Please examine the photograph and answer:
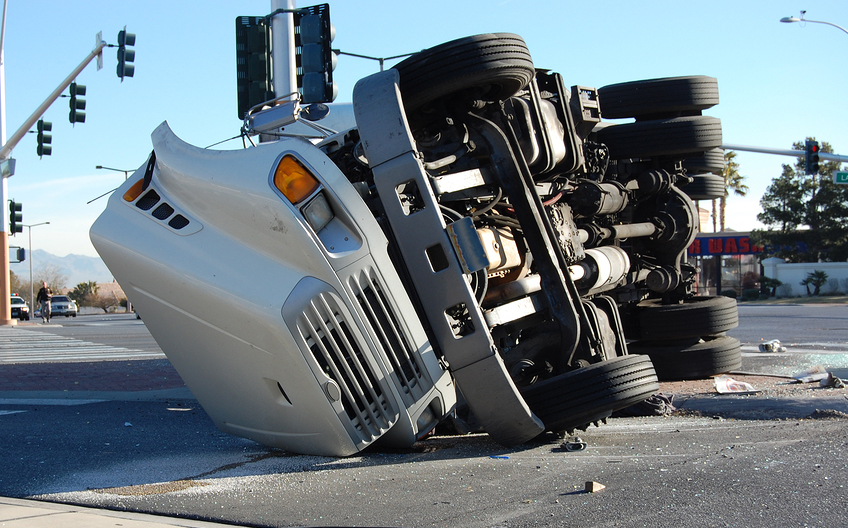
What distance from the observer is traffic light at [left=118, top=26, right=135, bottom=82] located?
15.5m

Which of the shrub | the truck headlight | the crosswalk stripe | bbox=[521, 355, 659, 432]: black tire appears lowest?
the shrub

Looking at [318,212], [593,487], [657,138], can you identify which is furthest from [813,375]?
[318,212]

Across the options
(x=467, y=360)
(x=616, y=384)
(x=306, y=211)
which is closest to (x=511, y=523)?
(x=467, y=360)

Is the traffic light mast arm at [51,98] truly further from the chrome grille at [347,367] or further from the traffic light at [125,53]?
the chrome grille at [347,367]

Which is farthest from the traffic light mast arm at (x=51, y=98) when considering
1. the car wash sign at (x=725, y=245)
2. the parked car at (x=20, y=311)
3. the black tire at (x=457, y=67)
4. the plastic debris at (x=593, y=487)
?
the car wash sign at (x=725, y=245)

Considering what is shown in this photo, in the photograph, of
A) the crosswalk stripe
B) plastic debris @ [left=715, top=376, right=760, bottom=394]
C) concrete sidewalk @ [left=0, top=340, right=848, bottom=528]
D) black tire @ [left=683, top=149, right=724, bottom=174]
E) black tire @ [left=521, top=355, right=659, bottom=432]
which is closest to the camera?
concrete sidewalk @ [left=0, top=340, right=848, bottom=528]

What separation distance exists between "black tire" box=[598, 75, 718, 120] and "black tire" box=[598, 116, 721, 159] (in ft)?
0.67

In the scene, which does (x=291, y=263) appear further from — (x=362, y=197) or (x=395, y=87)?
(x=395, y=87)

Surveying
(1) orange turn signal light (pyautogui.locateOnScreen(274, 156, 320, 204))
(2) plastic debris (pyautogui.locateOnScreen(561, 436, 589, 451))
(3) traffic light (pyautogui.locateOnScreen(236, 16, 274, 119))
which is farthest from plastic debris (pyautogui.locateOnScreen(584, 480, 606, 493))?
(3) traffic light (pyautogui.locateOnScreen(236, 16, 274, 119))

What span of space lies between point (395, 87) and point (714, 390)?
13.2 ft

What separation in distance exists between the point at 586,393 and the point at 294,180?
1.80 meters

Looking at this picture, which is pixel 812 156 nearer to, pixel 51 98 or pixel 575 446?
pixel 51 98

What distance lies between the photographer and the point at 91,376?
8.96 metres

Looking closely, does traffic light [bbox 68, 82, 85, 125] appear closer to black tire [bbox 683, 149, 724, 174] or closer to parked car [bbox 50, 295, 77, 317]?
black tire [bbox 683, 149, 724, 174]
